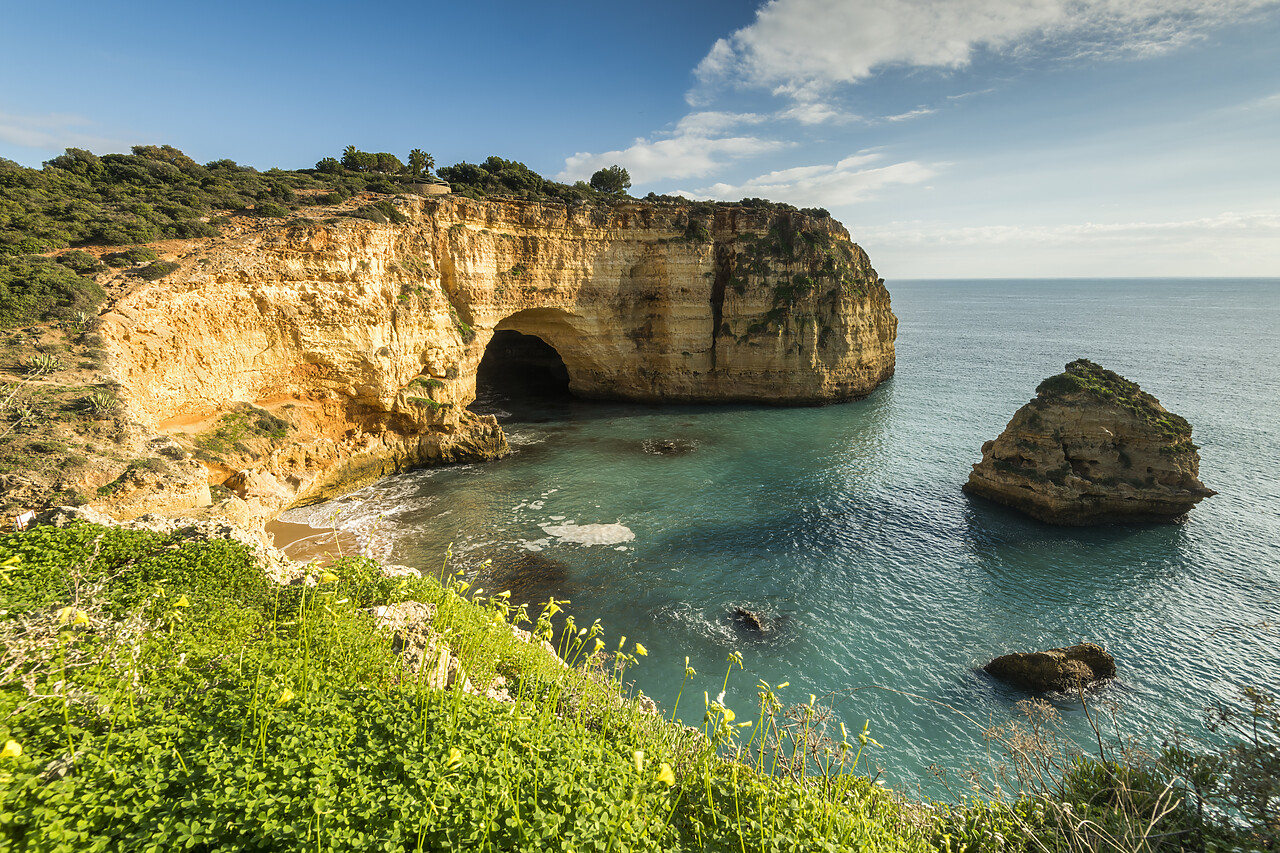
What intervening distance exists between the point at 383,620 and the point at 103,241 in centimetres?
2188

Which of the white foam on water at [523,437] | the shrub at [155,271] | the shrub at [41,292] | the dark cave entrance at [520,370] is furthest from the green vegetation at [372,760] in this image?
the dark cave entrance at [520,370]

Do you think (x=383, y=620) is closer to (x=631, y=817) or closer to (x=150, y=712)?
(x=150, y=712)

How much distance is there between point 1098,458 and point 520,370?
4258cm

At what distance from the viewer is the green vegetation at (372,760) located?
13.3 feet

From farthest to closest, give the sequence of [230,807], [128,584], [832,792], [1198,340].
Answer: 1. [1198,340]
2. [128,584]
3. [832,792]
4. [230,807]

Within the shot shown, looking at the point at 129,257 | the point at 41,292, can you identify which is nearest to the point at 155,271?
the point at 129,257

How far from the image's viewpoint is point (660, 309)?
4038 cm

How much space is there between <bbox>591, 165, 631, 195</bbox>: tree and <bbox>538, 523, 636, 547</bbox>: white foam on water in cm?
3921

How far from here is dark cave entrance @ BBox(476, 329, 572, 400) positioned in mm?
44969

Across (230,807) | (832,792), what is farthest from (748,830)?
(230,807)

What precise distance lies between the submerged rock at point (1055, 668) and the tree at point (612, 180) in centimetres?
4790

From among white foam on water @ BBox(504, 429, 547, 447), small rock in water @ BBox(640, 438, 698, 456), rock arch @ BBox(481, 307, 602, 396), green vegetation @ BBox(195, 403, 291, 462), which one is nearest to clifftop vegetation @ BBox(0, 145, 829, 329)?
green vegetation @ BBox(195, 403, 291, 462)

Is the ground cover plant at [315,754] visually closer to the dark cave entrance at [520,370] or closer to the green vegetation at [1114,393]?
the green vegetation at [1114,393]

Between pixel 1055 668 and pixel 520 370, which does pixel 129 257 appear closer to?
pixel 1055 668
